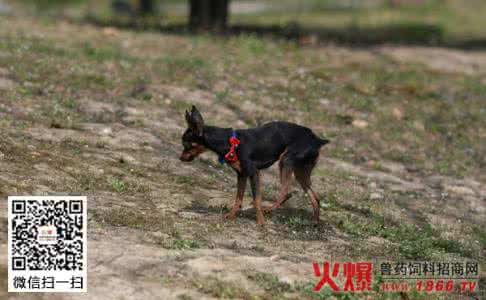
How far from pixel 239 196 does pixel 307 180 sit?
119cm

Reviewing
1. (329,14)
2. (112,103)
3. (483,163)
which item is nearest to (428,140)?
(483,163)

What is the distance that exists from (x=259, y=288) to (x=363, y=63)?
→ 15729mm

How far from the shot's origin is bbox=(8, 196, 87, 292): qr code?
8.09 m

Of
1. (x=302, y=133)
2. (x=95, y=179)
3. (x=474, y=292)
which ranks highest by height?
(x=302, y=133)

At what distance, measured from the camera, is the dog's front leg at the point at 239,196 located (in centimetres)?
1042

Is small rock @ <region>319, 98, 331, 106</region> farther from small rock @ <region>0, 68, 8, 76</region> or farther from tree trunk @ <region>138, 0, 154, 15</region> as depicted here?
tree trunk @ <region>138, 0, 154, 15</region>

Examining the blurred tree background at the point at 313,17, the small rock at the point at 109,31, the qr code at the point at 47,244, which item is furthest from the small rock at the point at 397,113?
the qr code at the point at 47,244

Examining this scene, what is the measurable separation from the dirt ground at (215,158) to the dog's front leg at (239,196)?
0.16 metres

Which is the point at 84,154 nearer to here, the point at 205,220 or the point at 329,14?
the point at 205,220

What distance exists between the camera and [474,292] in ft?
32.6

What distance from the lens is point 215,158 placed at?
556 inches

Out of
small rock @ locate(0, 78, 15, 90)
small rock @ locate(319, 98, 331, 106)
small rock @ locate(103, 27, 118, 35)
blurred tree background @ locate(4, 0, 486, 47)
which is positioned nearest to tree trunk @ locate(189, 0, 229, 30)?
blurred tree background @ locate(4, 0, 486, 47)

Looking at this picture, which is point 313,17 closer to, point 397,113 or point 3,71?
point 397,113

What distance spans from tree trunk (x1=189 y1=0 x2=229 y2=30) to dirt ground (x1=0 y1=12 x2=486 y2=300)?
A: 98.3 inches
